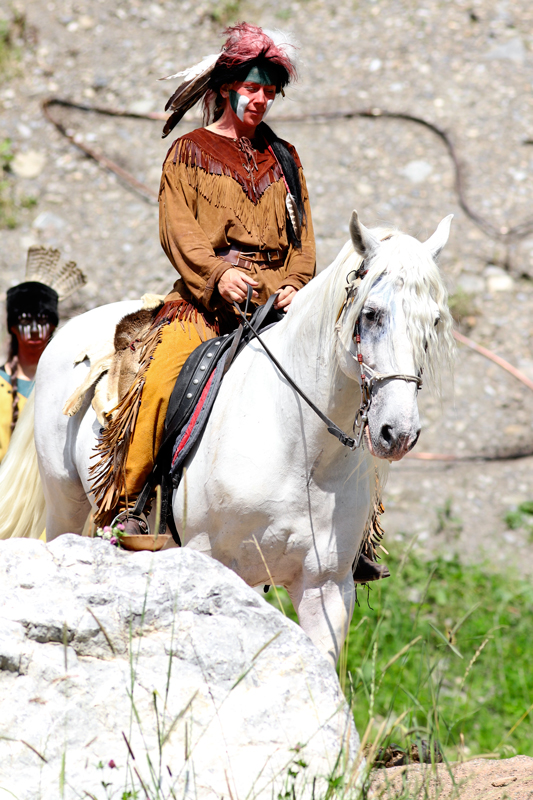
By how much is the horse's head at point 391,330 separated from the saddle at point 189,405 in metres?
0.68

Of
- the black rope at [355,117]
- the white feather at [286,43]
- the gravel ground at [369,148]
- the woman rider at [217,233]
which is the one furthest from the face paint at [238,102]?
the black rope at [355,117]

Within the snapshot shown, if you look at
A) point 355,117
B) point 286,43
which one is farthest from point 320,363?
point 355,117

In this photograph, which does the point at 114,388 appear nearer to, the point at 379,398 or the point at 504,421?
the point at 379,398

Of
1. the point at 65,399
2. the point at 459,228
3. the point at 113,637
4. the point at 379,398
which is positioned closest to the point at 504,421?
the point at 459,228

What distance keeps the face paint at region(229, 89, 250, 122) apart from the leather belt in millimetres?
553

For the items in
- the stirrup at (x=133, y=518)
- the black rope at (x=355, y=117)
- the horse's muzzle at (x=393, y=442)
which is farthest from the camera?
the black rope at (x=355, y=117)

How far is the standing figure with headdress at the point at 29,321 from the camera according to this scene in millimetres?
4793

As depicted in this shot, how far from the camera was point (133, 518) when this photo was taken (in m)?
3.21

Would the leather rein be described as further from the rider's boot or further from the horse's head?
the rider's boot

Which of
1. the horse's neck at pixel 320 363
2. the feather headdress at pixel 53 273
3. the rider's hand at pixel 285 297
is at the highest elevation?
the feather headdress at pixel 53 273

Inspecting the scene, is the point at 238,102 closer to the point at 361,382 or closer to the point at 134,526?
the point at 361,382

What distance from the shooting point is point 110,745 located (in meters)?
2.08

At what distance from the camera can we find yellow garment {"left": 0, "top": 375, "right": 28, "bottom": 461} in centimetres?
471

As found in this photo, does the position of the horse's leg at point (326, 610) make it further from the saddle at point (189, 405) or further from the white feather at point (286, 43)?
the white feather at point (286, 43)
